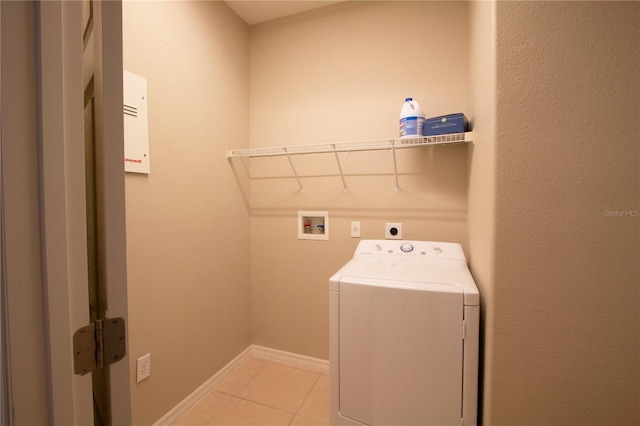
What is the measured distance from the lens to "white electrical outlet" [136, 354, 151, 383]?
145 cm

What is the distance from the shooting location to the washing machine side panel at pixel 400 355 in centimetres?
108

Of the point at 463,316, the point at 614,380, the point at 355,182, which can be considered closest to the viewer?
the point at 614,380

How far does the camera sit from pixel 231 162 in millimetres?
2105

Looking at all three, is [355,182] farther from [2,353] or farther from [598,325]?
[2,353]

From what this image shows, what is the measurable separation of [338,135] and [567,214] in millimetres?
1464

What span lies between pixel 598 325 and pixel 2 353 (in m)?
1.51

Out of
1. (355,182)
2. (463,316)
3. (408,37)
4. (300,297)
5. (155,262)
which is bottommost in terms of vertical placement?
(300,297)

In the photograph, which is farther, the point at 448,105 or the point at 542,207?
the point at 448,105

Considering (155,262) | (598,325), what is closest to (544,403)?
(598,325)

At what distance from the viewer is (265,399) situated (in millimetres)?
1810

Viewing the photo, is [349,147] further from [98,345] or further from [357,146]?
A: [98,345]

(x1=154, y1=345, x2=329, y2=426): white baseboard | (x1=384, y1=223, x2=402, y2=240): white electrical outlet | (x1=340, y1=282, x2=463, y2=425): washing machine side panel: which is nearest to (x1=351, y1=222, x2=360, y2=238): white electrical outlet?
(x1=384, y1=223, x2=402, y2=240): white electrical outlet

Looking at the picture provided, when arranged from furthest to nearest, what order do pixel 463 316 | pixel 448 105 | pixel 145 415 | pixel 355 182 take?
pixel 355 182 < pixel 448 105 < pixel 145 415 < pixel 463 316

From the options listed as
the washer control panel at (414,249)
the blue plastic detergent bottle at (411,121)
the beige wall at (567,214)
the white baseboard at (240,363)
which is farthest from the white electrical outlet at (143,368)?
the blue plastic detergent bottle at (411,121)
